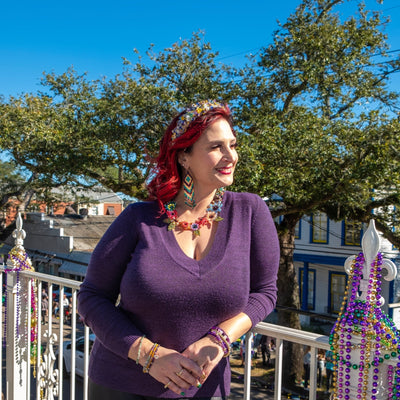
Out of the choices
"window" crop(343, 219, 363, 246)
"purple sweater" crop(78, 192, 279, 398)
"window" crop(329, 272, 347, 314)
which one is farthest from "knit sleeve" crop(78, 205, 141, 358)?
"window" crop(329, 272, 347, 314)

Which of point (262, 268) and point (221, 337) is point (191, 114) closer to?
point (262, 268)

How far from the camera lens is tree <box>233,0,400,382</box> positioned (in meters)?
7.89

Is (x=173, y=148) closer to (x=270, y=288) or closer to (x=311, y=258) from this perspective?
(x=270, y=288)

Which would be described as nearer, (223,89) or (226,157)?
(226,157)

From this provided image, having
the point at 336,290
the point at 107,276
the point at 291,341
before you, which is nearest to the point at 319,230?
the point at 336,290

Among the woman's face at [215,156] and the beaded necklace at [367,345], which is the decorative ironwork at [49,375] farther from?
the beaded necklace at [367,345]

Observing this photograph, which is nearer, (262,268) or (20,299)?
(262,268)

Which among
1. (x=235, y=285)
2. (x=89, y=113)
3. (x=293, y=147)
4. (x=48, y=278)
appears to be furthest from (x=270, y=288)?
(x=89, y=113)

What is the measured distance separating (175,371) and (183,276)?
30cm

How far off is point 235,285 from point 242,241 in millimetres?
168

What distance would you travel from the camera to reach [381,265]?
1304 mm

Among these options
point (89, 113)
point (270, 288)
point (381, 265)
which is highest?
point (89, 113)

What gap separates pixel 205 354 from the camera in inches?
55.0

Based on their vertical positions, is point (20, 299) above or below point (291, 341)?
below
